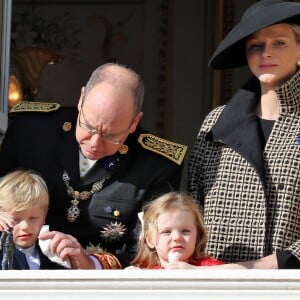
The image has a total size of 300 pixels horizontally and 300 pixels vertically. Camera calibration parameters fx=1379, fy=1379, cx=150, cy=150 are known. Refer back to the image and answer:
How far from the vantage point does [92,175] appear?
3.51 m

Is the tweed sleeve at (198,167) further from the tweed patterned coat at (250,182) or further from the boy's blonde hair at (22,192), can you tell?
the boy's blonde hair at (22,192)

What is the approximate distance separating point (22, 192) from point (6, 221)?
0.31 feet

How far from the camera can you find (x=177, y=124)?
230 inches

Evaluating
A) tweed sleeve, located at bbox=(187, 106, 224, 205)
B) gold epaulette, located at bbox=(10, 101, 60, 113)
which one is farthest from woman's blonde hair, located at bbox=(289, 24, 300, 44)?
gold epaulette, located at bbox=(10, 101, 60, 113)

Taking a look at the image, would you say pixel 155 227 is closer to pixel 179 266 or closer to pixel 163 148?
pixel 179 266

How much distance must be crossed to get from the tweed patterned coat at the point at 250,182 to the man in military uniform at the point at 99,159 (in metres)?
0.10

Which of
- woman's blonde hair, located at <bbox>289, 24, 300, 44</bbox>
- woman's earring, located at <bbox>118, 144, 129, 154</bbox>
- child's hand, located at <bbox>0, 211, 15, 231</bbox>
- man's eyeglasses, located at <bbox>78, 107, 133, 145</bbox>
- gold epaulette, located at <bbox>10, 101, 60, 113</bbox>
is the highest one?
woman's blonde hair, located at <bbox>289, 24, 300, 44</bbox>

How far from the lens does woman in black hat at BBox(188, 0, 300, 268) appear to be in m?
3.41

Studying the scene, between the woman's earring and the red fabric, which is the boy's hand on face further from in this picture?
the woman's earring

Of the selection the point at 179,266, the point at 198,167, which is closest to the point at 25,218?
the point at 179,266
